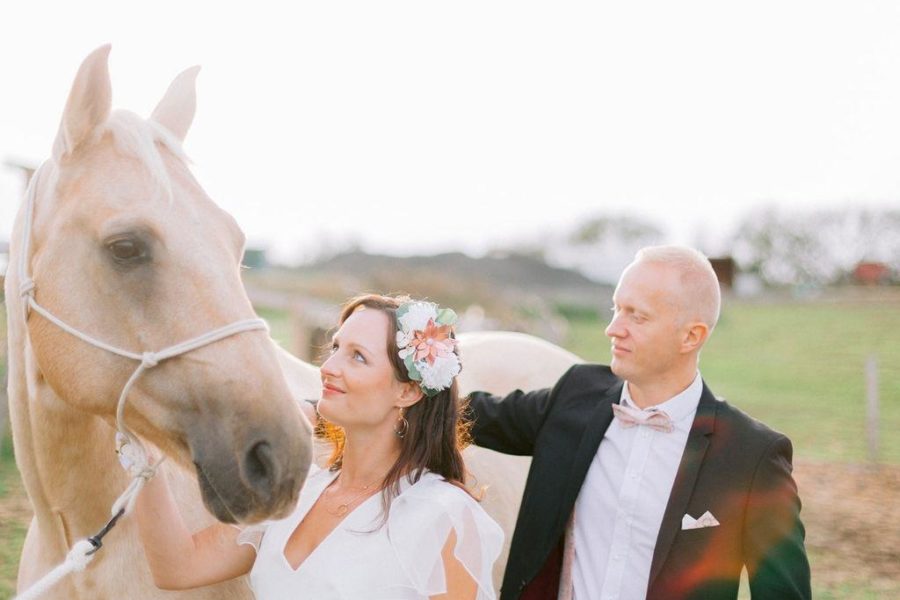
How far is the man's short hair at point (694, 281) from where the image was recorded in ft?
7.91

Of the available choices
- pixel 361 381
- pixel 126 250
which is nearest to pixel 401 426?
pixel 361 381

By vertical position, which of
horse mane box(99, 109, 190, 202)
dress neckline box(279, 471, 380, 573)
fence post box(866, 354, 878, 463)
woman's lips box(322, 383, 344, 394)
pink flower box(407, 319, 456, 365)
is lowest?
fence post box(866, 354, 878, 463)

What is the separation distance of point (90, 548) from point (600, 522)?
1.48 m

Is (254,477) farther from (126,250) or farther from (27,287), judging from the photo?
(27,287)

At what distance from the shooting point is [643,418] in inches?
96.5

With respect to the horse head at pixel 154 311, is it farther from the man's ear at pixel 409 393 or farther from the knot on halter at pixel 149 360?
the man's ear at pixel 409 393

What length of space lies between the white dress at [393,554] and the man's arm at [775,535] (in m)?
0.77

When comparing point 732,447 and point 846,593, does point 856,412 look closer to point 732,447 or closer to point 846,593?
point 846,593

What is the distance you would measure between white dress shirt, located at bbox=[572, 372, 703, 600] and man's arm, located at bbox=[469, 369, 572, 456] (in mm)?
318

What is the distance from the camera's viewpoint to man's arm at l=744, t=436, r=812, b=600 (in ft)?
7.21

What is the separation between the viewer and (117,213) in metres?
1.93

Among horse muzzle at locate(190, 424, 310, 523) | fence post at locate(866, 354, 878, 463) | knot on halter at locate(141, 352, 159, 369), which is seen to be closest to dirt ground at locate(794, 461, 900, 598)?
fence post at locate(866, 354, 878, 463)

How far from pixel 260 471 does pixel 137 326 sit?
0.48m

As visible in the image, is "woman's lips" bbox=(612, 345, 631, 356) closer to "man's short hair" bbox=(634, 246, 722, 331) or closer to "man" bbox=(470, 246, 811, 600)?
"man" bbox=(470, 246, 811, 600)
